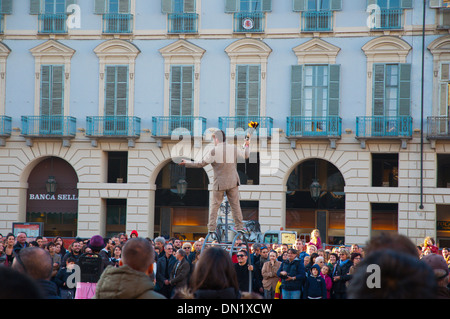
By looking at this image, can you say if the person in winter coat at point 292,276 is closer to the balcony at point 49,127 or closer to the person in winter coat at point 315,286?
the person in winter coat at point 315,286

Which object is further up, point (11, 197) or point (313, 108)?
point (313, 108)

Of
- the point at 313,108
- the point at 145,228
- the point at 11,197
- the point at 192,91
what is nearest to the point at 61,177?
the point at 11,197

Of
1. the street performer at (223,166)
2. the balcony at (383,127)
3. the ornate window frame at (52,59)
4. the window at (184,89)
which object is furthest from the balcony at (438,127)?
the street performer at (223,166)

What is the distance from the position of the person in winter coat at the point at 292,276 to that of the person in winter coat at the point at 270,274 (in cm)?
51

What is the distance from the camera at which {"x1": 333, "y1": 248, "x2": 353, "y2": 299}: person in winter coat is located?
13344mm

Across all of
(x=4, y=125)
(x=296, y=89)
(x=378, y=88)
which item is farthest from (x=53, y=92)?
(x=378, y=88)

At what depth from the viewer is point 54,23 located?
30.1 meters

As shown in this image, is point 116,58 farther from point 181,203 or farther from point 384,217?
point 384,217

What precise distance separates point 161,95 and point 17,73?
22.6ft

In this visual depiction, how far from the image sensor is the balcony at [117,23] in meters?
29.6
